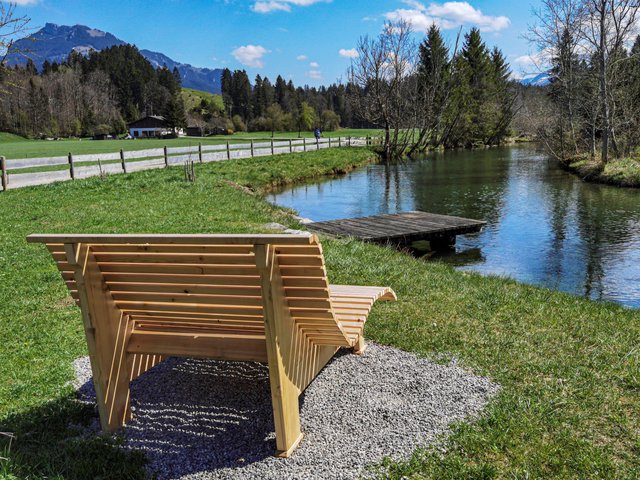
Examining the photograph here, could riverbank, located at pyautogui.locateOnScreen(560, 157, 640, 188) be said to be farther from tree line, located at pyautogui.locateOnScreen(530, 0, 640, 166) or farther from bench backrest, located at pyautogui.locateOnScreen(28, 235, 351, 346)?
bench backrest, located at pyautogui.locateOnScreen(28, 235, 351, 346)

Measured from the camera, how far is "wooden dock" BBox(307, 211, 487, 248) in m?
12.6

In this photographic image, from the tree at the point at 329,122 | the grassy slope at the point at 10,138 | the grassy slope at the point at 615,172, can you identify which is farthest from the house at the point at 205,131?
the grassy slope at the point at 615,172

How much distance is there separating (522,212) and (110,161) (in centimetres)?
2155

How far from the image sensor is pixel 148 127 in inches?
3770

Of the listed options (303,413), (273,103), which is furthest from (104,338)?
(273,103)

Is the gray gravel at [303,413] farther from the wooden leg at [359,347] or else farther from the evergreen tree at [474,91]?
the evergreen tree at [474,91]

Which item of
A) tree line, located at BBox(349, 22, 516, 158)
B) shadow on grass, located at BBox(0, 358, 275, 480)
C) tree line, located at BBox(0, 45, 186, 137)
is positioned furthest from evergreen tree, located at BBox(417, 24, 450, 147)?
shadow on grass, located at BBox(0, 358, 275, 480)

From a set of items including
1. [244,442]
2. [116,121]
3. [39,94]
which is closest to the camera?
[244,442]

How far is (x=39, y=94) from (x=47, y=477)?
100 metres

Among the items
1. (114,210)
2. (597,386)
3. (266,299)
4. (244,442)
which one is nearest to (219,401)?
(244,442)

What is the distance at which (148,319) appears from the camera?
3.79 metres

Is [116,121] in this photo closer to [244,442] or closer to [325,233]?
[325,233]

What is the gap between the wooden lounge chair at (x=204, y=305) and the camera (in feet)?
10.0

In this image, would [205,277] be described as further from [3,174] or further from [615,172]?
[615,172]
